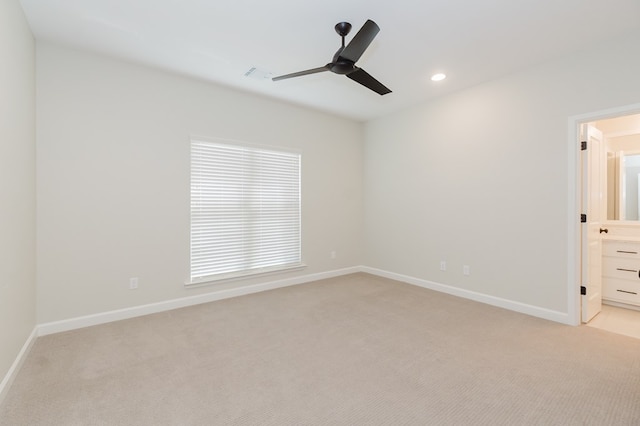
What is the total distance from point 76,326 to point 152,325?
0.72 m

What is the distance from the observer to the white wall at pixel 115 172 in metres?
2.89

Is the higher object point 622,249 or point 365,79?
point 365,79

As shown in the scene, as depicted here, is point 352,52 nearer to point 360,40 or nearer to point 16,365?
point 360,40

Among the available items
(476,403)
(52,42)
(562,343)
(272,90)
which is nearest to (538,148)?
(562,343)

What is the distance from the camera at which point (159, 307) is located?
3469 mm

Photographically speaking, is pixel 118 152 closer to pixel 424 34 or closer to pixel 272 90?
pixel 272 90

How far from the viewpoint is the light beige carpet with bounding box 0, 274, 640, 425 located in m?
1.76

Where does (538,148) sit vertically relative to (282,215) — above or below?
above

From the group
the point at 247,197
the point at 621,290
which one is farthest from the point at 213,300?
the point at 621,290

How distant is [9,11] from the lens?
2088mm

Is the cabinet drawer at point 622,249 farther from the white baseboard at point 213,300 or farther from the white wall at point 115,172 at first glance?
the white wall at point 115,172

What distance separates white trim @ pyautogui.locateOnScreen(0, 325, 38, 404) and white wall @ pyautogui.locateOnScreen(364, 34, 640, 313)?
4.47 metres

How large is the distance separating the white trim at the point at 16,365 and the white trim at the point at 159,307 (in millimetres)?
172

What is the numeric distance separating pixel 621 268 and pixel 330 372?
152 inches
